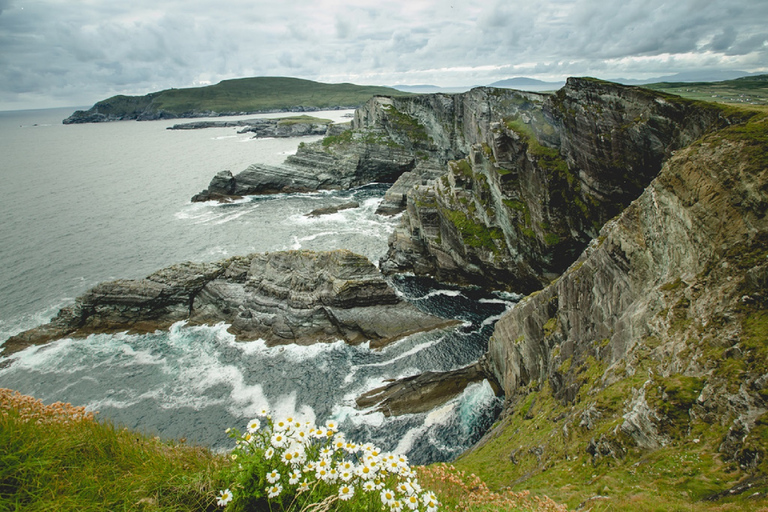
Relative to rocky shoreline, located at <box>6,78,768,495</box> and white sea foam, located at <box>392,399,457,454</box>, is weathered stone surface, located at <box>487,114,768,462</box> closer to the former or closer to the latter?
rocky shoreline, located at <box>6,78,768,495</box>

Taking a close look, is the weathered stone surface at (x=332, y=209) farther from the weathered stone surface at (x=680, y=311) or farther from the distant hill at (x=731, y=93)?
the weathered stone surface at (x=680, y=311)

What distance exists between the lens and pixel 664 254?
16438 millimetres

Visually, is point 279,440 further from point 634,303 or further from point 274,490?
point 634,303

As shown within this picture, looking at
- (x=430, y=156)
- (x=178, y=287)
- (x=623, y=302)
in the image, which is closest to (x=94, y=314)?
(x=178, y=287)

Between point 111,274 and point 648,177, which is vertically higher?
point 648,177

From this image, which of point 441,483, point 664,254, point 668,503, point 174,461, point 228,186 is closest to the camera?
point 174,461

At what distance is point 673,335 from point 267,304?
32885 millimetres

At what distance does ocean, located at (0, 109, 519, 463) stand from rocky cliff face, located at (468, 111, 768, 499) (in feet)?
35.6

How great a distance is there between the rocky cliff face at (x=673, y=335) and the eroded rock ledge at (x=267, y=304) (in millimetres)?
18065

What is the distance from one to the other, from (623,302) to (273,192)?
83.9 meters

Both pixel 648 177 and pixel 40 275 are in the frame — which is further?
pixel 40 275

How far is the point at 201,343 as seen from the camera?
3728 cm

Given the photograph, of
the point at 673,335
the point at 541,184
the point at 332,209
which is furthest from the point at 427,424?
the point at 332,209

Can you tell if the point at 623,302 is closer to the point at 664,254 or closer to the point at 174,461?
the point at 664,254
